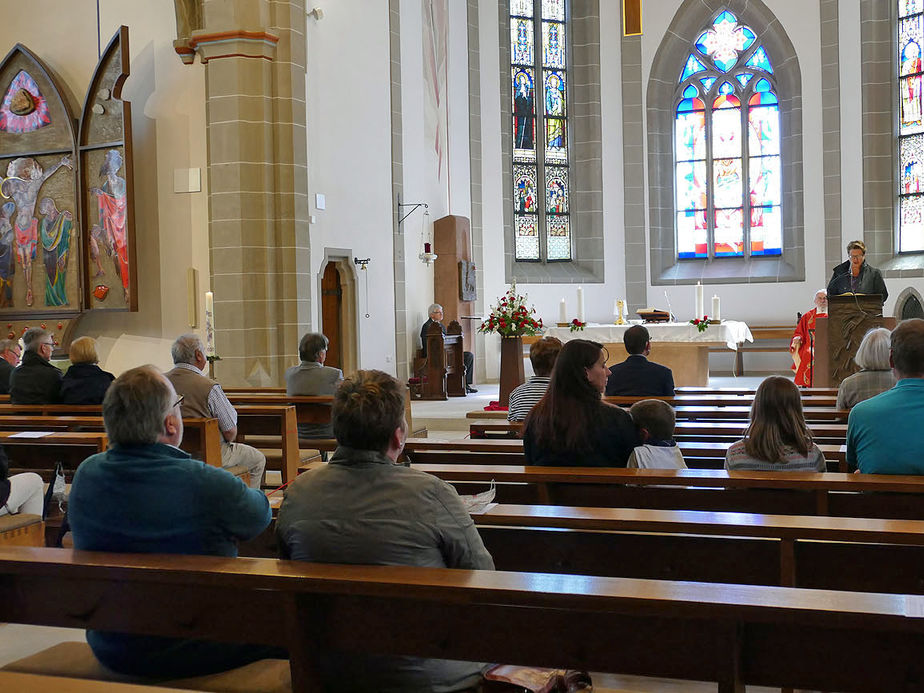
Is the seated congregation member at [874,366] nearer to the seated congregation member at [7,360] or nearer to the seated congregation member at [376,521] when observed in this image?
the seated congregation member at [376,521]

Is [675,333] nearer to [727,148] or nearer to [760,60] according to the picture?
[727,148]

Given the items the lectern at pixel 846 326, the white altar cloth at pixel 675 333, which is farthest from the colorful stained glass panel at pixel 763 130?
the lectern at pixel 846 326

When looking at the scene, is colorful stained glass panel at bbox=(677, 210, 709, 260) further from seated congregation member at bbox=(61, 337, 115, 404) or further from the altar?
seated congregation member at bbox=(61, 337, 115, 404)

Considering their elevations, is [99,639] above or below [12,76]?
below

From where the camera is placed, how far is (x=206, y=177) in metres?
10.0

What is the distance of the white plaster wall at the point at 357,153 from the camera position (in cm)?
1077

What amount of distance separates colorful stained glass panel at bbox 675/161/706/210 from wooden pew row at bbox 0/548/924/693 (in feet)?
52.2

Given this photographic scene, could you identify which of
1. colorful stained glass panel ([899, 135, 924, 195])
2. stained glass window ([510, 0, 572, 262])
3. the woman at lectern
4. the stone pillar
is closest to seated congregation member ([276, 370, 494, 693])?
the woman at lectern

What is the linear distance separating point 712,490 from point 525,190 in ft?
44.4

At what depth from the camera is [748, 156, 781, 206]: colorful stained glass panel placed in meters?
16.7

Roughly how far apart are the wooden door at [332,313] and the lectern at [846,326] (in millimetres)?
5379

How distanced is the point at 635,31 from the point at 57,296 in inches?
243

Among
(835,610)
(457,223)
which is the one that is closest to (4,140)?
(457,223)

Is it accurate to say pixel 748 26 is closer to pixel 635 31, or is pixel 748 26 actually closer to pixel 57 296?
pixel 635 31
